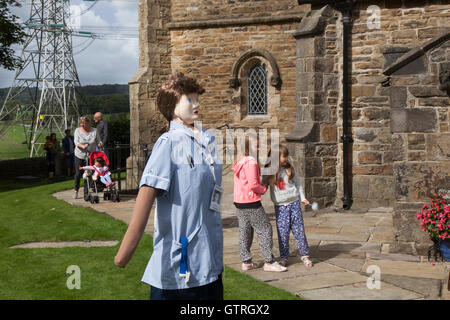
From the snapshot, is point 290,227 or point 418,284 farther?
point 290,227

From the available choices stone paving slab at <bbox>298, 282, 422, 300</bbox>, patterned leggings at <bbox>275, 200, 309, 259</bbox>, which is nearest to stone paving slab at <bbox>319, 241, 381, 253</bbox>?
patterned leggings at <bbox>275, 200, 309, 259</bbox>

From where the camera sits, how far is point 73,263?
6.93m

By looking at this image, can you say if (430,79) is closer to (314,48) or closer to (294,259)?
(294,259)

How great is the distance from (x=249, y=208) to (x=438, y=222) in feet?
8.30

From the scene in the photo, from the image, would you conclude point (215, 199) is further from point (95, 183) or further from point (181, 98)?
point (95, 183)

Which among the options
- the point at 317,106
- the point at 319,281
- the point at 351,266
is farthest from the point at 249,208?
the point at 317,106

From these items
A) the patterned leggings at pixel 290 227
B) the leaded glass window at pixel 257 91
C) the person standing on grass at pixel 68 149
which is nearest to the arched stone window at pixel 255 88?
the leaded glass window at pixel 257 91

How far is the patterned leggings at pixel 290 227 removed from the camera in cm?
688

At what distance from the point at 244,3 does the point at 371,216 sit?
Answer: 7.93 m

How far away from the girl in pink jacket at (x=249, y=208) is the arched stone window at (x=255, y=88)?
9.18 metres

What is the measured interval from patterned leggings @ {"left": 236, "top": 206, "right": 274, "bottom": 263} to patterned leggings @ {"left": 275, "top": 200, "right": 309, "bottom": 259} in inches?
11.7

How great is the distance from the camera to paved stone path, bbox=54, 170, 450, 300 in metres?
5.66

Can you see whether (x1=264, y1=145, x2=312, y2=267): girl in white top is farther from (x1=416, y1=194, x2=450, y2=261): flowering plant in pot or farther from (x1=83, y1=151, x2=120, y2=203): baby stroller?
(x1=83, y1=151, x2=120, y2=203): baby stroller
